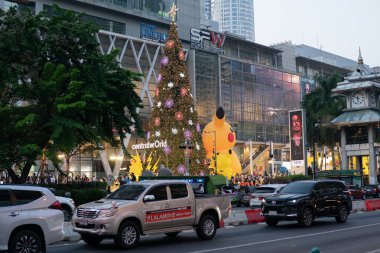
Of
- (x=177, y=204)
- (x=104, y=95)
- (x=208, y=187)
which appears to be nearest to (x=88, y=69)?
(x=104, y=95)

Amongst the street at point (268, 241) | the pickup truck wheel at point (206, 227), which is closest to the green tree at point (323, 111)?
the street at point (268, 241)

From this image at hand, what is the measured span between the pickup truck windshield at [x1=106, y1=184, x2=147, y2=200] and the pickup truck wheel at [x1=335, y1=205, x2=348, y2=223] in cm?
938

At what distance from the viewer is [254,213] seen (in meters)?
21.7

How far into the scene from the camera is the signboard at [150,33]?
219ft

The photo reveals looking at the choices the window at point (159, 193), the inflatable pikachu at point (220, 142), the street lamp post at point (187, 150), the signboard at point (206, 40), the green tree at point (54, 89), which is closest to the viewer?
the window at point (159, 193)

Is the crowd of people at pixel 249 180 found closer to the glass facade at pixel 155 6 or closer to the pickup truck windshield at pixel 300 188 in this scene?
the pickup truck windshield at pixel 300 188

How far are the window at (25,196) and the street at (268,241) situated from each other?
2.09 meters

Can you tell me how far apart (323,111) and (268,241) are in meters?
49.0

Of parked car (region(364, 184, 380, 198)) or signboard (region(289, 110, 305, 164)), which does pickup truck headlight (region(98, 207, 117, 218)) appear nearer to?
signboard (region(289, 110, 305, 164))

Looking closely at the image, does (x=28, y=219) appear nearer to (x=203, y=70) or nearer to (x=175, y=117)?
(x=175, y=117)

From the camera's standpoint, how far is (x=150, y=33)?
67375mm

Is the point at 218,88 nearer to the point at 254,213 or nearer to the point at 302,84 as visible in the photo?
the point at 302,84

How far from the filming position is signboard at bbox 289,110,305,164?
4581cm

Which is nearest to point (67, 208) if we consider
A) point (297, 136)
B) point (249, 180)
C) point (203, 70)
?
point (249, 180)
